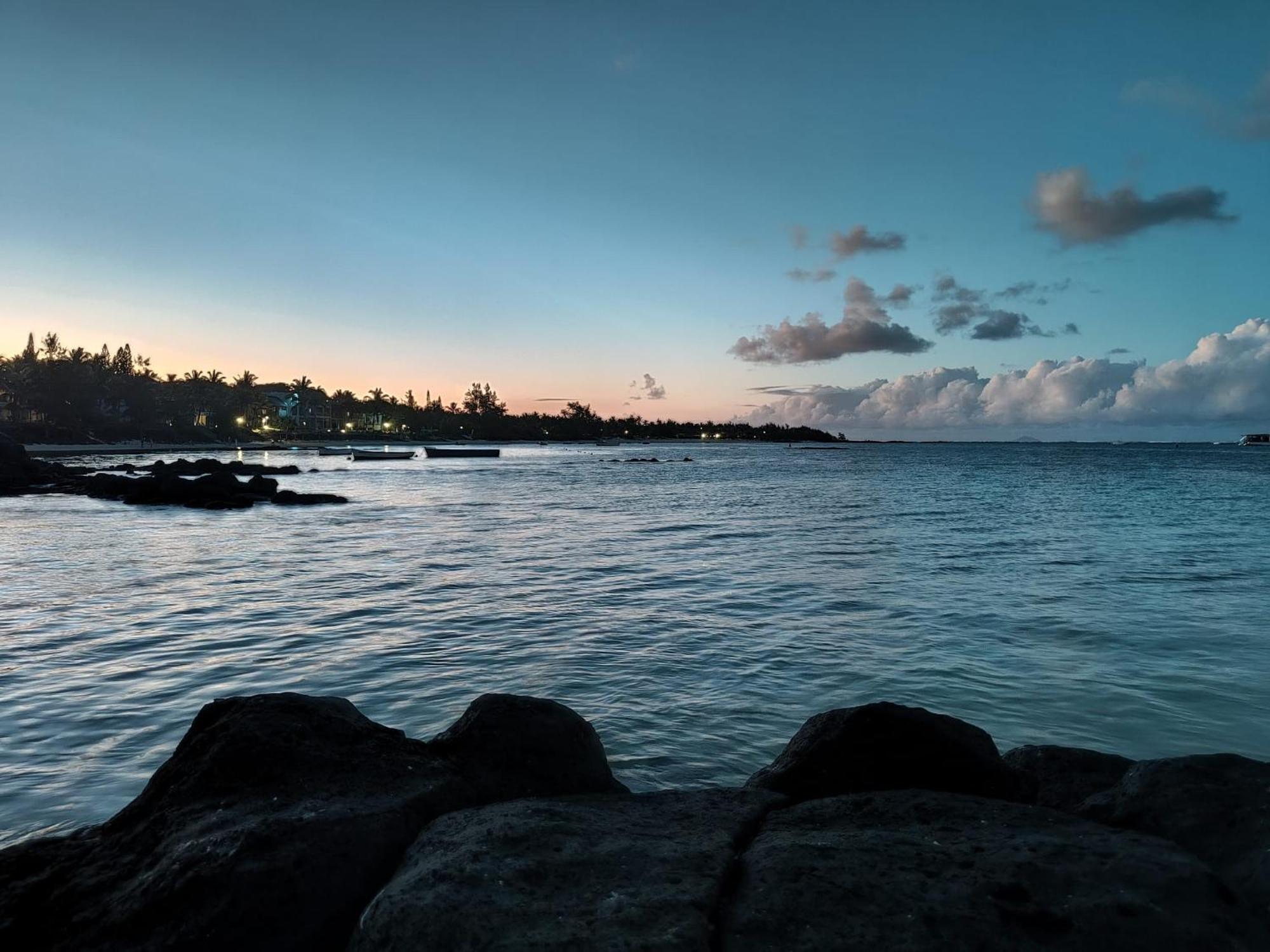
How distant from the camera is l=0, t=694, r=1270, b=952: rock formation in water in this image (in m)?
2.74

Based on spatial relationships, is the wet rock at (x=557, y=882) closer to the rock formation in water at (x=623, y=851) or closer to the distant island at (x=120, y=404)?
the rock formation in water at (x=623, y=851)

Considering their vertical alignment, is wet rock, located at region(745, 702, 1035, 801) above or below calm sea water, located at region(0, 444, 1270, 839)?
above

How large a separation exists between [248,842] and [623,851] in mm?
1773

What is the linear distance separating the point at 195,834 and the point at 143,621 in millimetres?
10546

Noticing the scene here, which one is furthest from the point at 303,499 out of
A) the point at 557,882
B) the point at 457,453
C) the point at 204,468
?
the point at 457,453

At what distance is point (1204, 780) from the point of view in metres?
3.82

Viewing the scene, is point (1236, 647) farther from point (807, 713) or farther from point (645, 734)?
point (645, 734)

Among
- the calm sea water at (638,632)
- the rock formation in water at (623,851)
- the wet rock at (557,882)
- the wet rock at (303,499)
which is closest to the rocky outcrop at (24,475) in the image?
the wet rock at (303,499)

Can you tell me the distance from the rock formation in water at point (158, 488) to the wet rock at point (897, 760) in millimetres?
35161

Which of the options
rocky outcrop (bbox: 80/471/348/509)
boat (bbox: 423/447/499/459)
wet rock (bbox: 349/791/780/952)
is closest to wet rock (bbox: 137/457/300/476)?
rocky outcrop (bbox: 80/471/348/509)

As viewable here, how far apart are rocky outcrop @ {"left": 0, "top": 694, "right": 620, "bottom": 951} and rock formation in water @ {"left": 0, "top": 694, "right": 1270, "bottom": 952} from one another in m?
0.01

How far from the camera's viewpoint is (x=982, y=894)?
2854 mm

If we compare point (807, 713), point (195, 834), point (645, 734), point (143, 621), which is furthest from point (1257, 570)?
point (143, 621)

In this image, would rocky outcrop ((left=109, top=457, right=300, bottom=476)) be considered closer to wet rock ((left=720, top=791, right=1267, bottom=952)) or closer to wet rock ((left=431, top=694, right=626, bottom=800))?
wet rock ((left=431, top=694, right=626, bottom=800))
